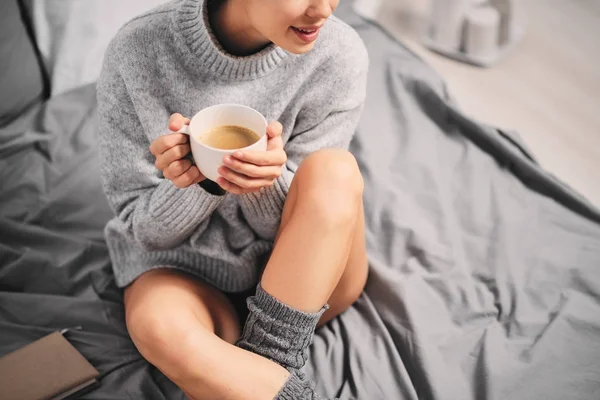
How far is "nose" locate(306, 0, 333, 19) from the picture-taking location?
2.56ft

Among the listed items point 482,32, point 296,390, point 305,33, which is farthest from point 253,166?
point 482,32

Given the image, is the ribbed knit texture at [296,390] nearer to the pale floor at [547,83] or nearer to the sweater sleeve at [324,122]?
the sweater sleeve at [324,122]

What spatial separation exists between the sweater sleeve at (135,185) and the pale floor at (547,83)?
113 centimetres

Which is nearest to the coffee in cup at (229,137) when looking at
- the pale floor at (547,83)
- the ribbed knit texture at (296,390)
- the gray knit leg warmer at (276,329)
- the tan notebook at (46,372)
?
the gray knit leg warmer at (276,329)

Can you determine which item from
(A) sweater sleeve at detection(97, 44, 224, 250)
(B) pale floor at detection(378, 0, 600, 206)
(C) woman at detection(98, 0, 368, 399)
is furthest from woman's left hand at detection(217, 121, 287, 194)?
(B) pale floor at detection(378, 0, 600, 206)

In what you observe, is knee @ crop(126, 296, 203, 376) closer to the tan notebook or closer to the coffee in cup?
the tan notebook

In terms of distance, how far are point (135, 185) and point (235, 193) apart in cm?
23

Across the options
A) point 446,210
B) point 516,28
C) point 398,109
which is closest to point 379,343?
point 446,210

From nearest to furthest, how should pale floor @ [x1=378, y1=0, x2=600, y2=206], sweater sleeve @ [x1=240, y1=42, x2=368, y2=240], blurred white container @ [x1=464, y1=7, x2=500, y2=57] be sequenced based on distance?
sweater sleeve @ [x1=240, y1=42, x2=368, y2=240] → pale floor @ [x1=378, y1=0, x2=600, y2=206] → blurred white container @ [x1=464, y1=7, x2=500, y2=57]

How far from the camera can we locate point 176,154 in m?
0.78

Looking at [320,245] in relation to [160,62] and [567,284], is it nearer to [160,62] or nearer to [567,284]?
[160,62]

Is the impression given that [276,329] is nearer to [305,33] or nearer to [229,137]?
[229,137]

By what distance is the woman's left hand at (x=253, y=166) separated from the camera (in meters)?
0.73

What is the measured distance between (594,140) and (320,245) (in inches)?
49.7
